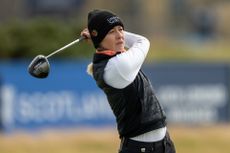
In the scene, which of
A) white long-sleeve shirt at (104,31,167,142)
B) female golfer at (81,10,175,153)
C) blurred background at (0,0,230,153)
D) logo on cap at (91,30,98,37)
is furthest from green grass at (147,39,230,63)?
white long-sleeve shirt at (104,31,167,142)

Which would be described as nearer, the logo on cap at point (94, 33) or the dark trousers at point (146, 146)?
the logo on cap at point (94, 33)

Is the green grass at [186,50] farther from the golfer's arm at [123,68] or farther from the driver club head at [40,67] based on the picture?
the golfer's arm at [123,68]

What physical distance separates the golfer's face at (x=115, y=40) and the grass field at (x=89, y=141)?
7926 millimetres

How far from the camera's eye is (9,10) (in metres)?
32.9

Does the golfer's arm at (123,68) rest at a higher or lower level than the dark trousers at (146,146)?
higher

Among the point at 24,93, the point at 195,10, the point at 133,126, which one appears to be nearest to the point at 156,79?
the point at 24,93

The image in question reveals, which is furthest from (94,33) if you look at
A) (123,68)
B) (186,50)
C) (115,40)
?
(186,50)

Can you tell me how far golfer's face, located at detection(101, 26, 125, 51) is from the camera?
281 inches

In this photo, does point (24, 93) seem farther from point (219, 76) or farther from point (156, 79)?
point (219, 76)

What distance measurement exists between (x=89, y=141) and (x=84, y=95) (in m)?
2.10

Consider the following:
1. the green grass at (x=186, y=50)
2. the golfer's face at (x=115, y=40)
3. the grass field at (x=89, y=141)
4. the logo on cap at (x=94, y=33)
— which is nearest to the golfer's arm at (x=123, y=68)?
the golfer's face at (x=115, y=40)

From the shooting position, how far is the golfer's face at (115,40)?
713 centimetres

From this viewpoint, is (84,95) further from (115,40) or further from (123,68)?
(123,68)

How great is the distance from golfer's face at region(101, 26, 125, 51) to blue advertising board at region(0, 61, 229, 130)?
10.1 metres
